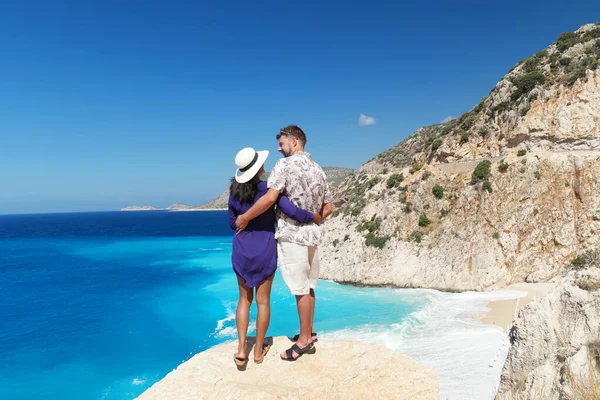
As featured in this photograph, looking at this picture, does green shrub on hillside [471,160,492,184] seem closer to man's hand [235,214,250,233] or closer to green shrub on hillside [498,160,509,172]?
green shrub on hillside [498,160,509,172]

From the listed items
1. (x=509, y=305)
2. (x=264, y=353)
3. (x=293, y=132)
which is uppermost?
(x=293, y=132)

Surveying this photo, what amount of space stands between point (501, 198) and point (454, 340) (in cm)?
1267

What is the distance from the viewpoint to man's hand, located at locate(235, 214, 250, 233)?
11.7 ft

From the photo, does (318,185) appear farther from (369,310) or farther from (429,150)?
(429,150)

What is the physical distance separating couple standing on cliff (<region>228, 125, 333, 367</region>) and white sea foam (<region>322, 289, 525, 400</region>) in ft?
29.4

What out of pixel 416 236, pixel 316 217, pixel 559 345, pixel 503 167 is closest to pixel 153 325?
pixel 416 236

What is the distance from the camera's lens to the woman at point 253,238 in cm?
368

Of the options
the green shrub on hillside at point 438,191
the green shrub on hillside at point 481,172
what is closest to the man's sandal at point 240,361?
the green shrub on hillside at point 481,172

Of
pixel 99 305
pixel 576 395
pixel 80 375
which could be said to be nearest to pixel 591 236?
pixel 576 395

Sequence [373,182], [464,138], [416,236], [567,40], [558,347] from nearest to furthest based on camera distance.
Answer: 1. [558,347]
2. [416,236]
3. [567,40]
4. [464,138]
5. [373,182]

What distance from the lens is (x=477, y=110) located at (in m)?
32.4

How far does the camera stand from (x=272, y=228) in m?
3.78

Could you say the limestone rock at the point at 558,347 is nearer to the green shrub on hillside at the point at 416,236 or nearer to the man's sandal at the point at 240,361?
the man's sandal at the point at 240,361

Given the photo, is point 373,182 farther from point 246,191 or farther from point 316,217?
point 246,191
